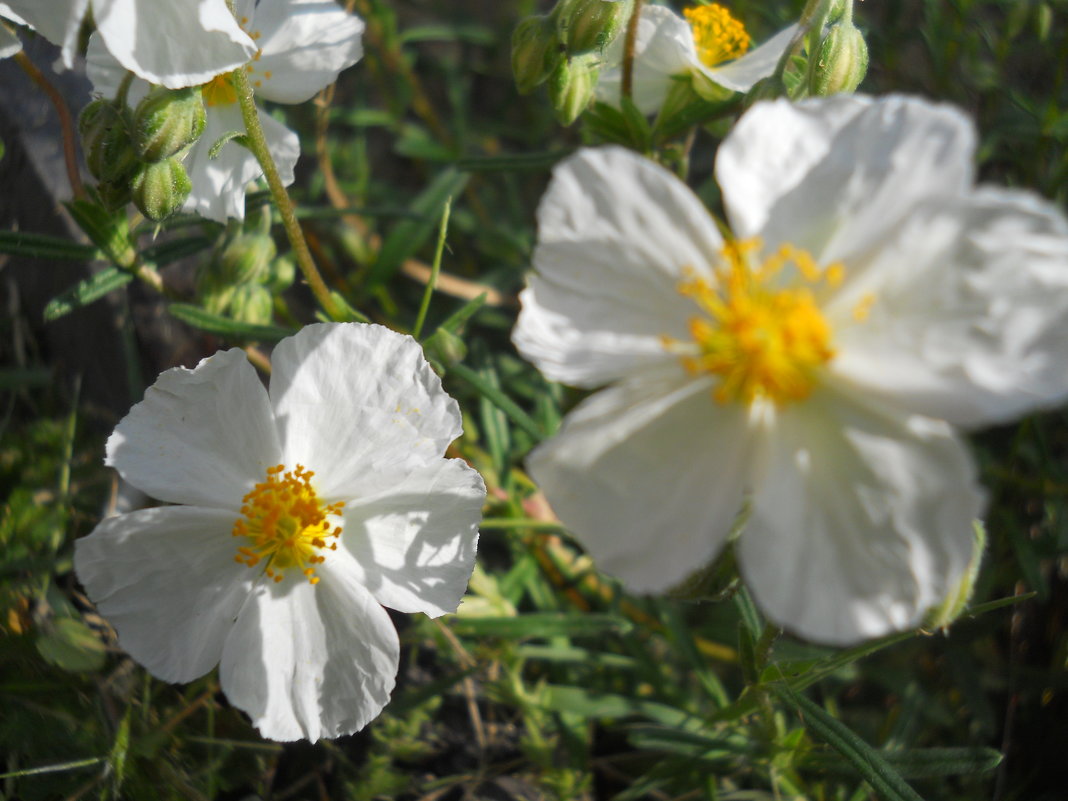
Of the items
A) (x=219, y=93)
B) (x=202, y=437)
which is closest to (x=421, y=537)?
(x=202, y=437)

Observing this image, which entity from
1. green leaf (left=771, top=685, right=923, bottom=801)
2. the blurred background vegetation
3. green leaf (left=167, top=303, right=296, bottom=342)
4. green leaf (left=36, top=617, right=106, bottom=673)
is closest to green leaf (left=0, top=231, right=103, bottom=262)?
the blurred background vegetation

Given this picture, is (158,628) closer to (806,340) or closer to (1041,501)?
(806,340)

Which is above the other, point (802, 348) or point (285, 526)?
point (802, 348)

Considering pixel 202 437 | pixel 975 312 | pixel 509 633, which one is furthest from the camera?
pixel 509 633

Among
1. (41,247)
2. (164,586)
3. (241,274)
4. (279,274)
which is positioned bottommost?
(164,586)

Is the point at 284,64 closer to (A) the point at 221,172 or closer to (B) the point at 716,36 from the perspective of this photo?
(A) the point at 221,172

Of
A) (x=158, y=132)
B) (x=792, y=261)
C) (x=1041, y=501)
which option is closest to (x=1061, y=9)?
(x=1041, y=501)

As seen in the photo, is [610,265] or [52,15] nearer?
[610,265]

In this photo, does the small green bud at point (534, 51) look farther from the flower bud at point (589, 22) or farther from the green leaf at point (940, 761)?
the green leaf at point (940, 761)
